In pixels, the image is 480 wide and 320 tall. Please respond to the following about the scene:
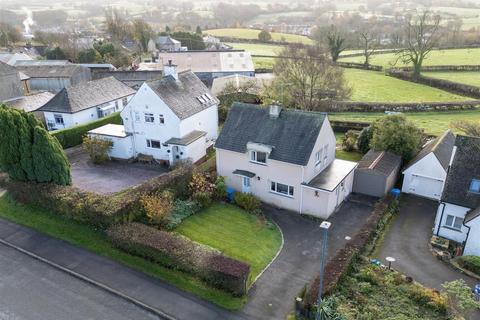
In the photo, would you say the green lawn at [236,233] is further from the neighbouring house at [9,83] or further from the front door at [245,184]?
the neighbouring house at [9,83]

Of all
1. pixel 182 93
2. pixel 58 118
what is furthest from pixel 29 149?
pixel 58 118

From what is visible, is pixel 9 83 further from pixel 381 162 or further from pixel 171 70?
pixel 381 162

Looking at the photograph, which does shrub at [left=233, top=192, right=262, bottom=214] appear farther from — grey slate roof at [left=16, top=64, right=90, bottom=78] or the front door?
grey slate roof at [left=16, top=64, right=90, bottom=78]

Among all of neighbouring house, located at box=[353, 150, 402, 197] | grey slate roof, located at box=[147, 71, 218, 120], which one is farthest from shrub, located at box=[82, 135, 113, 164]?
neighbouring house, located at box=[353, 150, 402, 197]

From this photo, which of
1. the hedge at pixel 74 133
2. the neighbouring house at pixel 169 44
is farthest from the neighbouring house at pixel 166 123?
the neighbouring house at pixel 169 44

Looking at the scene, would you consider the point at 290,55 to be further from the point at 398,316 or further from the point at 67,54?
the point at 67,54

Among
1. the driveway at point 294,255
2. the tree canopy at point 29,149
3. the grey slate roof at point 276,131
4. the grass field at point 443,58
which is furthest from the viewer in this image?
the grass field at point 443,58
